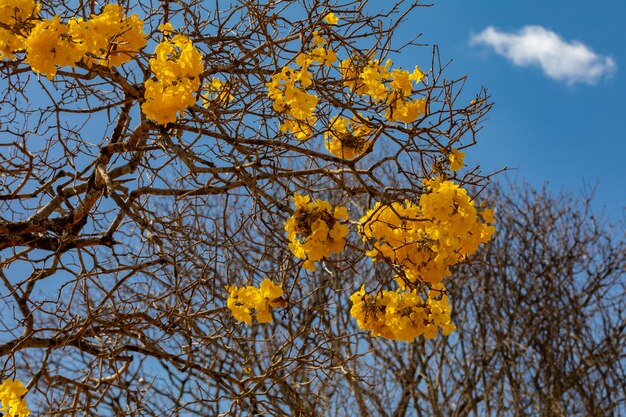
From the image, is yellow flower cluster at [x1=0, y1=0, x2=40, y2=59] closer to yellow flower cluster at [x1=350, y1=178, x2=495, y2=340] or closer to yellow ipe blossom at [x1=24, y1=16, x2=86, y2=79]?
yellow ipe blossom at [x1=24, y1=16, x2=86, y2=79]

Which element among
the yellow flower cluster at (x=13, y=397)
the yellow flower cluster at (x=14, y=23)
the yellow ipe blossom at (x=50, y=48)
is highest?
the yellow flower cluster at (x=14, y=23)

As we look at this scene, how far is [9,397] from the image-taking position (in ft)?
11.1

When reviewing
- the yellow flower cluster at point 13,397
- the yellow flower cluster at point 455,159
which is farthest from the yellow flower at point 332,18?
the yellow flower cluster at point 13,397

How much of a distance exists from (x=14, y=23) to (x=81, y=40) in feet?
0.94

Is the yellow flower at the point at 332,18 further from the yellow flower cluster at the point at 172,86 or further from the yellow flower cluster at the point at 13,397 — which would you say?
the yellow flower cluster at the point at 13,397

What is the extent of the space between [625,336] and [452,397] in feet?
8.11

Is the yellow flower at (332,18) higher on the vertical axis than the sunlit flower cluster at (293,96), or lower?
higher

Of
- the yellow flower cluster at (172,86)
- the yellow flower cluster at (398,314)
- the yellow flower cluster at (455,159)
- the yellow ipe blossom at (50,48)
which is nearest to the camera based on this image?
the yellow flower cluster at (172,86)

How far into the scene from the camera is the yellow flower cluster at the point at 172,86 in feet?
8.46

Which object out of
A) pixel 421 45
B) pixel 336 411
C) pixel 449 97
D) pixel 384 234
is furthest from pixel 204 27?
pixel 336 411

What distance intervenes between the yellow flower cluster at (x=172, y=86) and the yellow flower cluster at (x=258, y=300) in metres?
0.72

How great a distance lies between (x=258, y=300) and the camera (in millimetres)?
2830

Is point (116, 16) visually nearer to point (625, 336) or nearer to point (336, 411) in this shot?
point (336, 411)

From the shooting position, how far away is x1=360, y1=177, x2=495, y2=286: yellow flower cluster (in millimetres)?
2564
